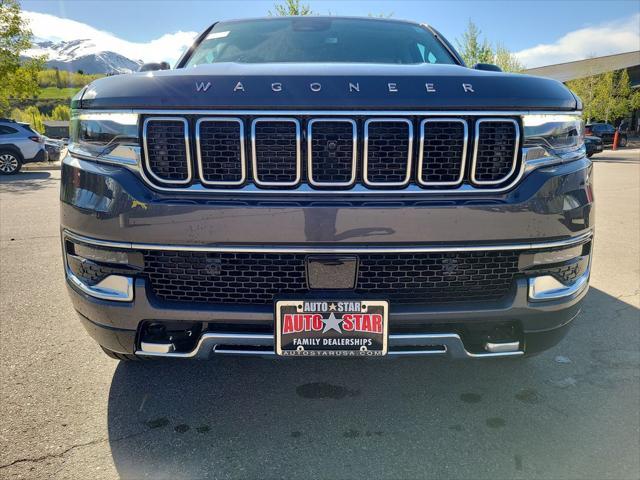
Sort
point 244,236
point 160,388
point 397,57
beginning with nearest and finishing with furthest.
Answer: point 244,236 < point 160,388 < point 397,57

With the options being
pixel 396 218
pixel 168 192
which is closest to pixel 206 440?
pixel 168 192

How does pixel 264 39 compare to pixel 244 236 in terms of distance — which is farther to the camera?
pixel 264 39

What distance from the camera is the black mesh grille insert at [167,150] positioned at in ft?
6.42

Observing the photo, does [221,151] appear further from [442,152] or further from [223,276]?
[442,152]

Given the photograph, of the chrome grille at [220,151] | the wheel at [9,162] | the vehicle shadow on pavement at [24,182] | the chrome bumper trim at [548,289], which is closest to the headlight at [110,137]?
the chrome grille at [220,151]

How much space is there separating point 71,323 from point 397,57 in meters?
2.75

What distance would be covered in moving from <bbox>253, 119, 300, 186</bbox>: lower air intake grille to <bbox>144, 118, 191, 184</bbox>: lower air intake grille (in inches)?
10.7

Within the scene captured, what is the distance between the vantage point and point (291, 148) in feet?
6.41

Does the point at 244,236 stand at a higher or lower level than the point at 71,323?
higher

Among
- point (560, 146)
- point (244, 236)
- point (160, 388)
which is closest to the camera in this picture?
point (244, 236)

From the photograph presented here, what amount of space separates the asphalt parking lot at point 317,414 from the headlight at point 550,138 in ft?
3.84

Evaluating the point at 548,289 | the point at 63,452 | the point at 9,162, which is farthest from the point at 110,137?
the point at 9,162

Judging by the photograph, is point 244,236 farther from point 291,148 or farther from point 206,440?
point 206,440

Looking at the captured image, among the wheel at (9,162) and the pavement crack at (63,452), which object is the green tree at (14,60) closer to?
the wheel at (9,162)
